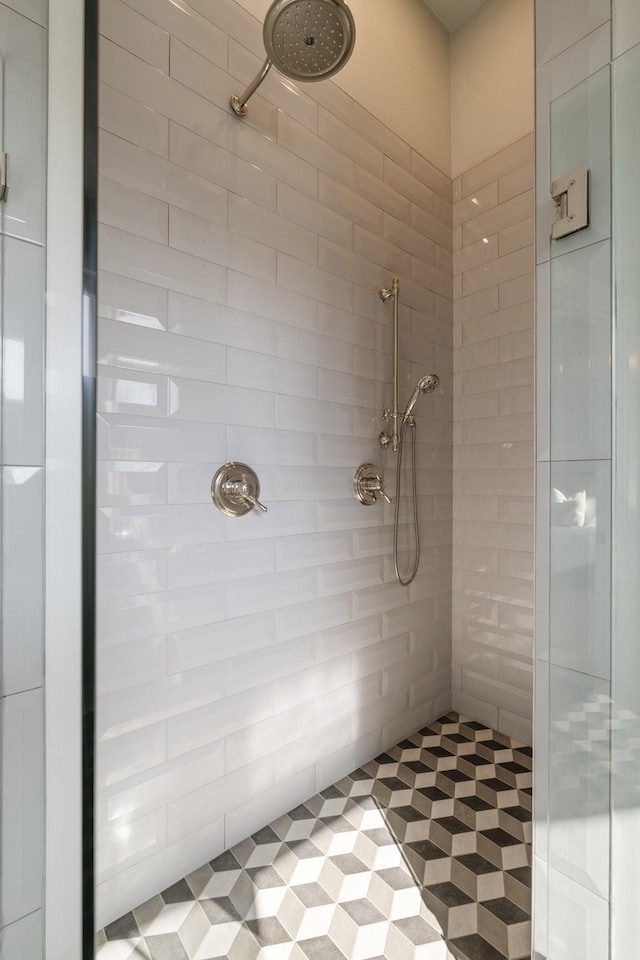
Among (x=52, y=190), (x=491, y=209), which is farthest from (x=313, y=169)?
(x=52, y=190)

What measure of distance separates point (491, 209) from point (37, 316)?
203cm

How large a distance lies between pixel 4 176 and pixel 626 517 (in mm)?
978

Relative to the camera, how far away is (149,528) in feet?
3.99

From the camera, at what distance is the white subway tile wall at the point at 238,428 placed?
3.84 feet

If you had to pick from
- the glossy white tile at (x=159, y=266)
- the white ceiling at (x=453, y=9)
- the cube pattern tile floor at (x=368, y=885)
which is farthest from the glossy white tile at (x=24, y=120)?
the white ceiling at (x=453, y=9)

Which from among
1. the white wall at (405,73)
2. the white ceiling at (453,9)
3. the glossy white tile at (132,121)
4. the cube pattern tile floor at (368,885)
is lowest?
the cube pattern tile floor at (368,885)

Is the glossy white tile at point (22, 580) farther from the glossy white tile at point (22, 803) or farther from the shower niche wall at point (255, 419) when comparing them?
the shower niche wall at point (255, 419)

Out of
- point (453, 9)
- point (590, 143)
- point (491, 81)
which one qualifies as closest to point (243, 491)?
point (590, 143)

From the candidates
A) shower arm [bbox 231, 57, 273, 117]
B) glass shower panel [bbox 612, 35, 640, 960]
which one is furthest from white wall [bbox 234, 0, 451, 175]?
glass shower panel [bbox 612, 35, 640, 960]

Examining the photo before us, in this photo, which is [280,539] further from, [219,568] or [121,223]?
[121,223]

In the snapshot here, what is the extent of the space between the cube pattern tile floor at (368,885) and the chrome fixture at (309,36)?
202 centimetres

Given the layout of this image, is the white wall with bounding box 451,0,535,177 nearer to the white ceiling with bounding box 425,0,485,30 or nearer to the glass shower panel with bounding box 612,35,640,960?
the white ceiling with bounding box 425,0,485,30

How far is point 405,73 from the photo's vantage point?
78.1 inches

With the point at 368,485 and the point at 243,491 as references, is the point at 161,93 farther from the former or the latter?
the point at 368,485
